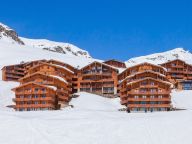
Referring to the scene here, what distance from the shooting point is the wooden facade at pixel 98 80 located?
107m

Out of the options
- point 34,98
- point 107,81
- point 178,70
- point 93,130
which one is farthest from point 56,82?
point 93,130

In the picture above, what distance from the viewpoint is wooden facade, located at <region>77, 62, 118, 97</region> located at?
107250 millimetres

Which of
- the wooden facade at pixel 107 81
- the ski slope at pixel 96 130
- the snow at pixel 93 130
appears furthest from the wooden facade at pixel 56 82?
the ski slope at pixel 96 130

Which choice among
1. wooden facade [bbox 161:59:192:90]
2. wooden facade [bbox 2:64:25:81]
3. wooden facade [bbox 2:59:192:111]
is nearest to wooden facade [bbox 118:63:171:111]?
wooden facade [bbox 2:59:192:111]

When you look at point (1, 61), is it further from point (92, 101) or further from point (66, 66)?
point (92, 101)

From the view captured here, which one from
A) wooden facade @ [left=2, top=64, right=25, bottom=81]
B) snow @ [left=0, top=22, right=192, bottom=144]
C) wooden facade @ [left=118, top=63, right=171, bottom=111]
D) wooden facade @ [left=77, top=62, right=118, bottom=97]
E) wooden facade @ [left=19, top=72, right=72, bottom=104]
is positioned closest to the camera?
snow @ [left=0, top=22, right=192, bottom=144]

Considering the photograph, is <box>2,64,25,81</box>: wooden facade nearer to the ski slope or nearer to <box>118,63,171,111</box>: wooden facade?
<box>118,63,171,111</box>: wooden facade

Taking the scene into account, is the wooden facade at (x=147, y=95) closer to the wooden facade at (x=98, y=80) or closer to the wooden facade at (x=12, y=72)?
the wooden facade at (x=98, y=80)

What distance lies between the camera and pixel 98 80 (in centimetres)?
10881

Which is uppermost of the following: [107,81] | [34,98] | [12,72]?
[12,72]

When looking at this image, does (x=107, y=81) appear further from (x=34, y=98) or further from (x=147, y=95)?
(x=34, y=98)

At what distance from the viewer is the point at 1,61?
15088 centimetres

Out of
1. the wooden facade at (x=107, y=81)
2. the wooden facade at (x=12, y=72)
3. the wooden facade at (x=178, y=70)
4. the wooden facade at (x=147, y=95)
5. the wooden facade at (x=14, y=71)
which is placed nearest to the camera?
the wooden facade at (x=147, y=95)

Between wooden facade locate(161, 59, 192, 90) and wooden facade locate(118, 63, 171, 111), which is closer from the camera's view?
wooden facade locate(118, 63, 171, 111)
